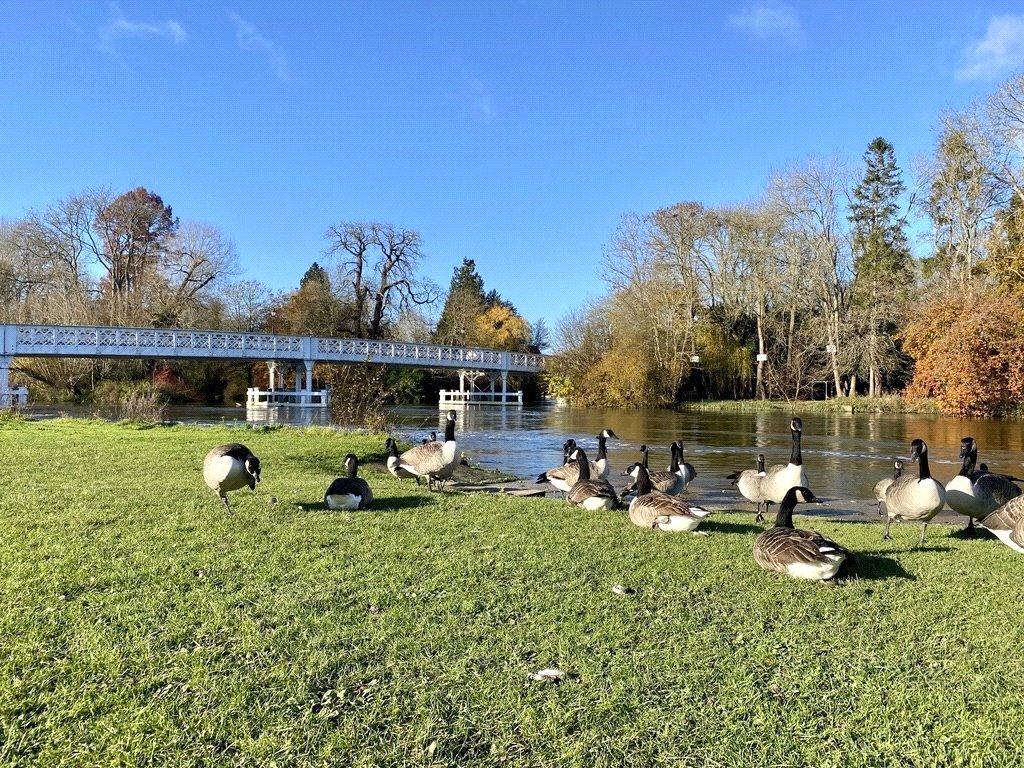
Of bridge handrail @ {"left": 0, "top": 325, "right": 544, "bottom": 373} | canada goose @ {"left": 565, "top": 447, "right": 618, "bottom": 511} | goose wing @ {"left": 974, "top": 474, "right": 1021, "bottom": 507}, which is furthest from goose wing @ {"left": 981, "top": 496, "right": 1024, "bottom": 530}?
bridge handrail @ {"left": 0, "top": 325, "right": 544, "bottom": 373}

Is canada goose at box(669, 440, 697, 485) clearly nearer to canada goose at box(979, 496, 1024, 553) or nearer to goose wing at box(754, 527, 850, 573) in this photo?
canada goose at box(979, 496, 1024, 553)

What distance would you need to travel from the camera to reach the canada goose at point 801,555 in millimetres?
5820

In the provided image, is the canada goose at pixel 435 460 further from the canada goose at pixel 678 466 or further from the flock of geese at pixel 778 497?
the canada goose at pixel 678 466

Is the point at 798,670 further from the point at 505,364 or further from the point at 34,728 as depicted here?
the point at 505,364

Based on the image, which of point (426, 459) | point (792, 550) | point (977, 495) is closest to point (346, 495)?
point (426, 459)

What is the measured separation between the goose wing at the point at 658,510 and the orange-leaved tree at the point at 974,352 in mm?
32893

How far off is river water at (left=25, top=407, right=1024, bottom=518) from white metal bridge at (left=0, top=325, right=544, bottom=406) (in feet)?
47.7

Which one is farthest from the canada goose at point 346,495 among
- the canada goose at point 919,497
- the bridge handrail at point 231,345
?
the bridge handrail at point 231,345

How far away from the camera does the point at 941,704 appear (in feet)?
12.1

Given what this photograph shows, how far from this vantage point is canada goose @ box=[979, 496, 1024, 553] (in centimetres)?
707

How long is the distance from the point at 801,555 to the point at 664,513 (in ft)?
6.85

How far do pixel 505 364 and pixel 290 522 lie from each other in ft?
201

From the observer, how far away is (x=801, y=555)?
5898 mm

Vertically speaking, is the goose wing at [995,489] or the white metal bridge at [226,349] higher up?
the white metal bridge at [226,349]
